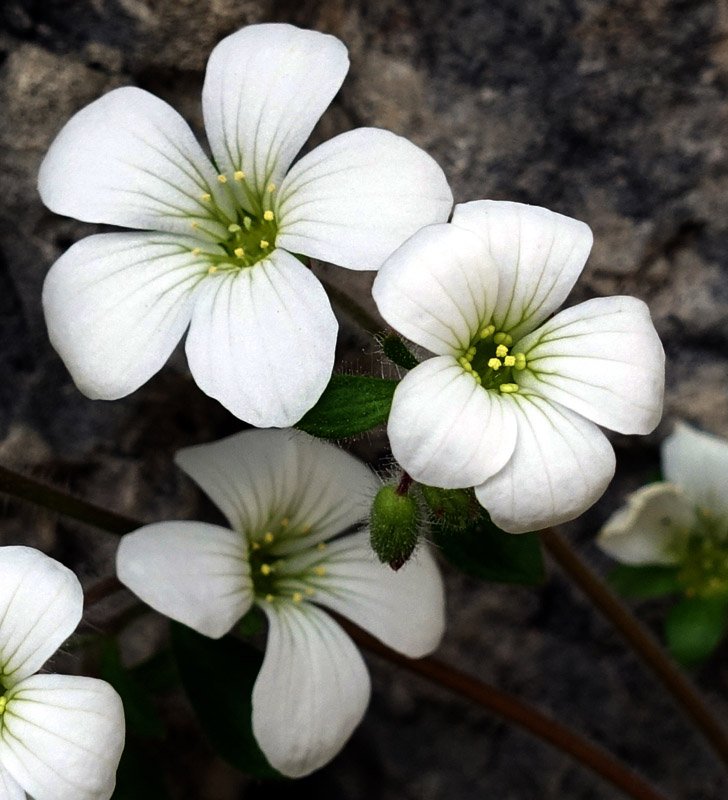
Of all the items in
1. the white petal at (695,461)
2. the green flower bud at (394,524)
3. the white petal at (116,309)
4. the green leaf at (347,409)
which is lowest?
the white petal at (695,461)

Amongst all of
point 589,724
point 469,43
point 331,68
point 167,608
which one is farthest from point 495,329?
point 589,724

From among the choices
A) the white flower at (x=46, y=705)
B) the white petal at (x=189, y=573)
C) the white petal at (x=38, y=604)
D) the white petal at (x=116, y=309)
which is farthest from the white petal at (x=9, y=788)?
the white petal at (x=116, y=309)

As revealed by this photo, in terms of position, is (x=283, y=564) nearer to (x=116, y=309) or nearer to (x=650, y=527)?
(x=116, y=309)

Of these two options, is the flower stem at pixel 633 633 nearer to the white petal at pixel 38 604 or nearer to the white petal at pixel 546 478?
the white petal at pixel 546 478

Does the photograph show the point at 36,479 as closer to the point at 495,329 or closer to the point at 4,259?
the point at 4,259

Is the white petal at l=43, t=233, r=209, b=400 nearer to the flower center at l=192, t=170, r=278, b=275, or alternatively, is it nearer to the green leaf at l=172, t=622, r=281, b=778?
the flower center at l=192, t=170, r=278, b=275

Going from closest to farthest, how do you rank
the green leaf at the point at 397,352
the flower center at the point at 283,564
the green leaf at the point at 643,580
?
the green leaf at the point at 397,352, the flower center at the point at 283,564, the green leaf at the point at 643,580
